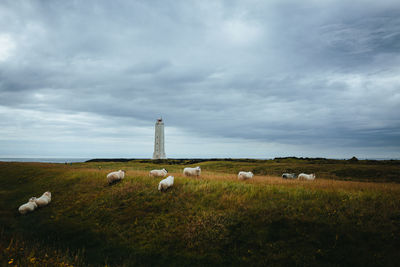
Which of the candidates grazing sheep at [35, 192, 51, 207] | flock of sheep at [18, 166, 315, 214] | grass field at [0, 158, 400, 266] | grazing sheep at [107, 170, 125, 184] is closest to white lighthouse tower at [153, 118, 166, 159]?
flock of sheep at [18, 166, 315, 214]

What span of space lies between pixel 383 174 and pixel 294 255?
3417 centimetres

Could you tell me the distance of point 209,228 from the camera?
11.4 metres

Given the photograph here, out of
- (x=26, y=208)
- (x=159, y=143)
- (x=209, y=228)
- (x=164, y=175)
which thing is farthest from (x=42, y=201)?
(x=159, y=143)

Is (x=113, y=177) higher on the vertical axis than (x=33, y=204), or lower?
higher

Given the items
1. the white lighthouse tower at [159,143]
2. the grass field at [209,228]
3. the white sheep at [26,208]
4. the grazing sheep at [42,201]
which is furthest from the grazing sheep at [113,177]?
the white lighthouse tower at [159,143]

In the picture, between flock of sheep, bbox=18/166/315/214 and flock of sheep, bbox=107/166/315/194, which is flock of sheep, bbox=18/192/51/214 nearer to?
flock of sheep, bbox=18/166/315/214

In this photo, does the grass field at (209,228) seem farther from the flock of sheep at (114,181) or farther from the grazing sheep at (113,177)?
the grazing sheep at (113,177)

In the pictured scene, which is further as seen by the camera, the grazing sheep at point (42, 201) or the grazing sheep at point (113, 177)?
the grazing sheep at point (113, 177)

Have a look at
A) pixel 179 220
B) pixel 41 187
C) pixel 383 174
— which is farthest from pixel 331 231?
pixel 383 174

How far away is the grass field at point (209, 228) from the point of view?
9195 millimetres

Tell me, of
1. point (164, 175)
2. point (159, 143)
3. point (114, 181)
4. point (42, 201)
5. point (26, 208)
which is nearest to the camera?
point (26, 208)

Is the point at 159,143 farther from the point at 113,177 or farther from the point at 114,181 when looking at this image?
the point at 113,177

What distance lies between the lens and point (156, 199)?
50.2 ft

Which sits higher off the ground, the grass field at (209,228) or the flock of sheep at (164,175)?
the flock of sheep at (164,175)
